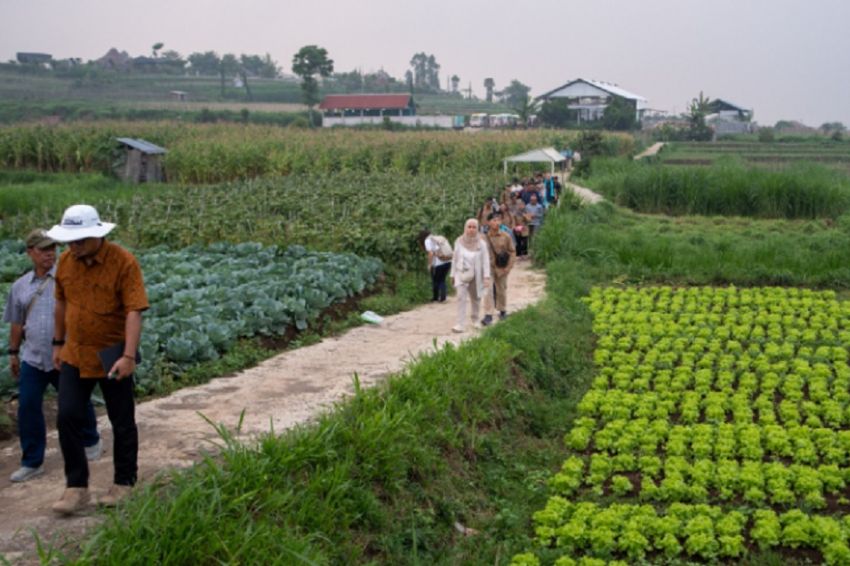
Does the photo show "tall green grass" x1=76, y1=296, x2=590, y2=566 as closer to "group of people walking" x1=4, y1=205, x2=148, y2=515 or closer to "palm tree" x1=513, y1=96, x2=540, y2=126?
"group of people walking" x1=4, y1=205, x2=148, y2=515

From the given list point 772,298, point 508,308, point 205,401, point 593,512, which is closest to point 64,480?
point 205,401

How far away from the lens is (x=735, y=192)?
28.3 meters

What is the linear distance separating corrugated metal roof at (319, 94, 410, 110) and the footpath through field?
212ft

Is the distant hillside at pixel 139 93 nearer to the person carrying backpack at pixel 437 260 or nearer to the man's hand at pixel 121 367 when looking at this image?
the person carrying backpack at pixel 437 260

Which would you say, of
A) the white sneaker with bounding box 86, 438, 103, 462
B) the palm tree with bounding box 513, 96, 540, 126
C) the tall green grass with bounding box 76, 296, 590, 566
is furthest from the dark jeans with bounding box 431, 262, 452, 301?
the palm tree with bounding box 513, 96, 540, 126

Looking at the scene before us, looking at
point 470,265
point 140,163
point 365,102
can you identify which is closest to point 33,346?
point 470,265

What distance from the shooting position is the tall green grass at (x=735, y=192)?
2764cm

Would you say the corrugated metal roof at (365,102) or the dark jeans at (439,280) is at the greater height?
the corrugated metal roof at (365,102)

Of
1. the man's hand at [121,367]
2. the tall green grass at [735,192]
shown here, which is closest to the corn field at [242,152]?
the tall green grass at [735,192]

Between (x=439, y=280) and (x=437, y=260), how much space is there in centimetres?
61

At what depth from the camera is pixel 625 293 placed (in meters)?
16.9

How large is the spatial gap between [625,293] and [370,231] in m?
4.86

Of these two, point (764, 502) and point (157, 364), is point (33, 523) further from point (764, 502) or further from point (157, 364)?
point (764, 502)

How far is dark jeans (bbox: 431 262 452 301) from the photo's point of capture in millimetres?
→ 15914
